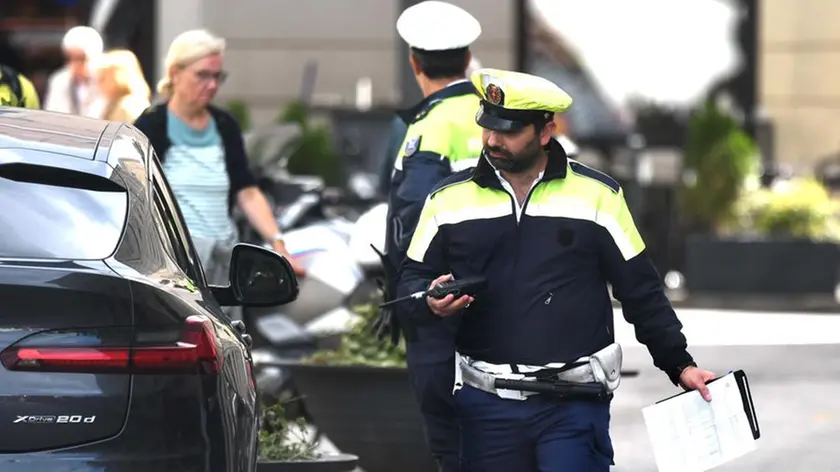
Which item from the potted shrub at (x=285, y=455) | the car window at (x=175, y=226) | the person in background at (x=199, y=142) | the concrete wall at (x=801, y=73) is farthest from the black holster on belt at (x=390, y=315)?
the concrete wall at (x=801, y=73)

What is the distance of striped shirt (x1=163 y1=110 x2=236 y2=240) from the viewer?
758 centimetres

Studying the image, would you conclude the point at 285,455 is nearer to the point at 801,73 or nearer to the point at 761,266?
the point at 761,266

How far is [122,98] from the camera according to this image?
365 inches

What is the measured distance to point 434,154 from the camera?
6250mm

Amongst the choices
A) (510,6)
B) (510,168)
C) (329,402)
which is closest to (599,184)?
(510,168)

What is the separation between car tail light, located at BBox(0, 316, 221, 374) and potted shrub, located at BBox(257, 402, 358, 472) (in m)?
2.50

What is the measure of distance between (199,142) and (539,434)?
300 centimetres

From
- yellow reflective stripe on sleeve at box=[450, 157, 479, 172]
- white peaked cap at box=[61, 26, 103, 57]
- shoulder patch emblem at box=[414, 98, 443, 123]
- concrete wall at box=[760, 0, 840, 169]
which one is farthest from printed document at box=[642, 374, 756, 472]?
concrete wall at box=[760, 0, 840, 169]

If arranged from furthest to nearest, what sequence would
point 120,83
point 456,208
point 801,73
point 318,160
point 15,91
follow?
point 801,73, point 318,160, point 120,83, point 15,91, point 456,208

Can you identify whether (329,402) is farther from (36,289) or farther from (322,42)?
(322,42)

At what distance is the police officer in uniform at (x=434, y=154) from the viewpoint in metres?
6.12

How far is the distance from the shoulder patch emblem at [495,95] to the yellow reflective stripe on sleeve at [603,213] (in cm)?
29

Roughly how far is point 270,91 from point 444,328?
1384cm

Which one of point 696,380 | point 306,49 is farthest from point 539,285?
→ point 306,49
